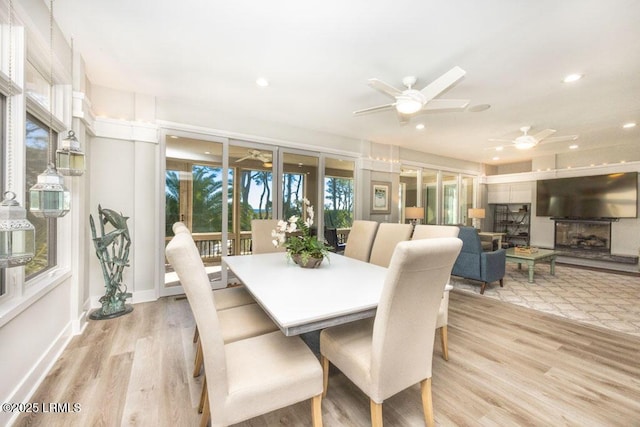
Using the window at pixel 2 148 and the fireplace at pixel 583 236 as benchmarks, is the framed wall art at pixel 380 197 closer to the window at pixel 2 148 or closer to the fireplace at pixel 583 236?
the fireplace at pixel 583 236

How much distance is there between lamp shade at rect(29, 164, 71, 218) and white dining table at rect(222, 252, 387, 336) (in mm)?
1138

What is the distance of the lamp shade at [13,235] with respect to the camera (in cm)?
110

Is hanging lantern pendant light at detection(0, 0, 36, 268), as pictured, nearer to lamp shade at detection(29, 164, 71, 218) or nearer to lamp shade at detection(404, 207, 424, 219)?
lamp shade at detection(29, 164, 71, 218)

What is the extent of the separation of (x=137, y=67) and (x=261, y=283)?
273cm

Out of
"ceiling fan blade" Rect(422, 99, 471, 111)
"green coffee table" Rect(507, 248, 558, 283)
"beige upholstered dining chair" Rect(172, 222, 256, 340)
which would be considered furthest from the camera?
"green coffee table" Rect(507, 248, 558, 283)

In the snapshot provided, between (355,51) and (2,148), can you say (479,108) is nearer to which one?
(355,51)

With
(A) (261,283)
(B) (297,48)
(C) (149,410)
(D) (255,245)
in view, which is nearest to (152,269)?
(D) (255,245)

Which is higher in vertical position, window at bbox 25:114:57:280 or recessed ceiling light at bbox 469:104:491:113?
recessed ceiling light at bbox 469:104:491:113

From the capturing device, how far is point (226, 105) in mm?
3799

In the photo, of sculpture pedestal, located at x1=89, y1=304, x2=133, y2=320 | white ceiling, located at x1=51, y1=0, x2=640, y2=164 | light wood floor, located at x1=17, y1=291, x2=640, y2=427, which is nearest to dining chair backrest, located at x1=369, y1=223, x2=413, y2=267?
light wood floor, located at x1=17, y1=291, x2=640, y2=427

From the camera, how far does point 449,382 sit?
6.03ft

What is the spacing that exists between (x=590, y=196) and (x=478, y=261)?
15.1 feet

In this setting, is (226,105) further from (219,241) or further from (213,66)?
(219,241)

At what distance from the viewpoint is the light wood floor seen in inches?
59.6
